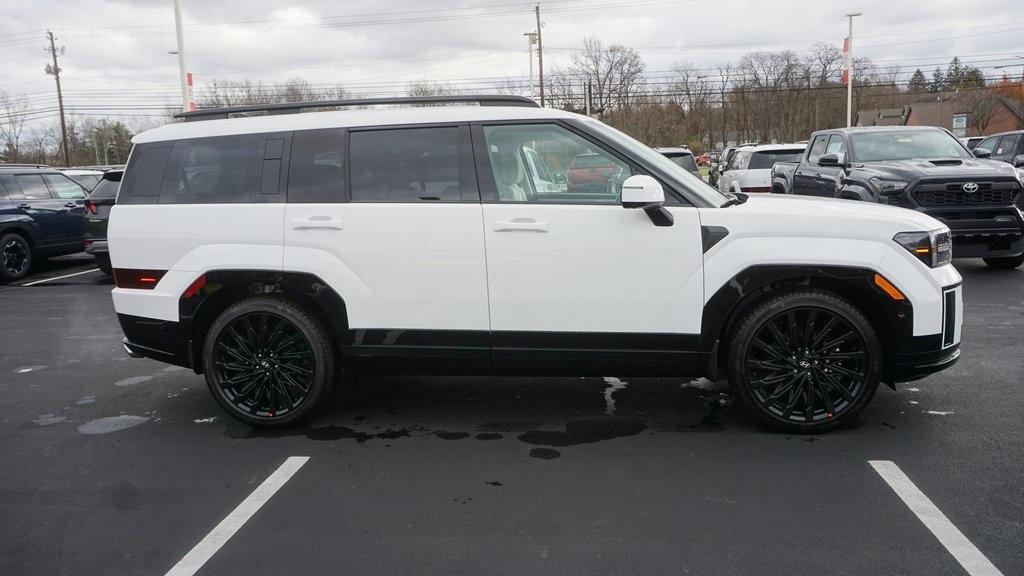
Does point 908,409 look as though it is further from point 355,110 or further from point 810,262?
point 355,110

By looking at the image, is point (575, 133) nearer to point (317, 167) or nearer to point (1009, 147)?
point (317, 167)

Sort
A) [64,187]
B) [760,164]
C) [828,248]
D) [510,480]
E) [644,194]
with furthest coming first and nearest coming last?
[760,164]
[64,187]
[828,248]
[644,194]
[510,480]

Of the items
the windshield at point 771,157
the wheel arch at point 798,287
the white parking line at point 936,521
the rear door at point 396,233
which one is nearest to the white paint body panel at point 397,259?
the rear door at point 396,233

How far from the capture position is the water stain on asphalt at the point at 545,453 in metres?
4.25

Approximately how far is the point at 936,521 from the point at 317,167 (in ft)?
12.4

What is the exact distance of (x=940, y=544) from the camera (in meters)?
3.18

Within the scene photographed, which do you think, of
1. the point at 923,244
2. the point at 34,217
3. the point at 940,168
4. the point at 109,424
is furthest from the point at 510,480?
the point at 34,217

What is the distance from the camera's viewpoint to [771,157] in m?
16.5

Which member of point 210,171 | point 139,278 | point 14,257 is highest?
point 210,171

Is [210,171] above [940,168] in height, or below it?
above

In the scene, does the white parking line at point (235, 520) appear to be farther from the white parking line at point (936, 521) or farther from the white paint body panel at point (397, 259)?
the white parking line at point (936, 521)

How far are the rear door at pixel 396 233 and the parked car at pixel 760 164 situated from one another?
40.6ft

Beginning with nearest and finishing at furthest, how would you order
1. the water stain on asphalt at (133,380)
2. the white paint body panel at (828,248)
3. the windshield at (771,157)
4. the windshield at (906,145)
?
the white paint body panel at (828,248) → the water stain on asphalt at (133,380) → the windshield at (906,145) → the windshield at (771,157)

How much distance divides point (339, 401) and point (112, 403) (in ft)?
5.60
